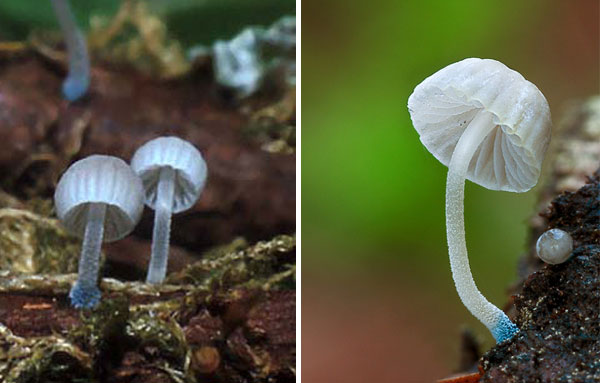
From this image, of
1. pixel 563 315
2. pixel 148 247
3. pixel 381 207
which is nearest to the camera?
pixel 563 315

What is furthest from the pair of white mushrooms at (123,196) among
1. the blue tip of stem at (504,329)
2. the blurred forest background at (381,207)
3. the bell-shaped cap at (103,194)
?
the blue tip of stem at (504,329)

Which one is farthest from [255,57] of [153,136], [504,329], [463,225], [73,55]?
[504,329]

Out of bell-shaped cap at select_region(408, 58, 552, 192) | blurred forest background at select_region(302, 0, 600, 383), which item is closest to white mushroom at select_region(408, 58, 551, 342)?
A: bell-shaped cap at select_region(408, 58, 552, 192)

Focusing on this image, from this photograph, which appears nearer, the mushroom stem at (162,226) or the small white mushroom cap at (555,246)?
the small white mushroom cap at (555,246)

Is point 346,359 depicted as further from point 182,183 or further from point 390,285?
point 182,183

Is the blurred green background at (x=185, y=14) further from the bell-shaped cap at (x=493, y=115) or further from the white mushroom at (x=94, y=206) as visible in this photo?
the bell-shaped cap at (x=493, y=115)

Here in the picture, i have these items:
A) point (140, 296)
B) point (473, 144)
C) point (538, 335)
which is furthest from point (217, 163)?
point (538, 335)

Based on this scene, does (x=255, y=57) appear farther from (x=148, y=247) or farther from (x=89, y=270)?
(x=89, y=270)
